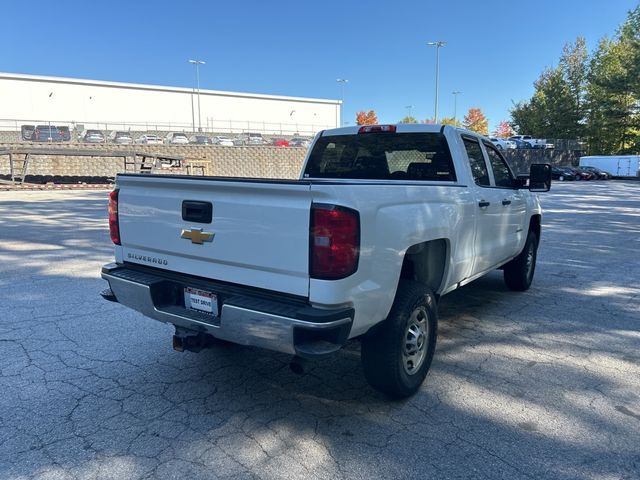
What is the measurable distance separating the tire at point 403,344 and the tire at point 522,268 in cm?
296

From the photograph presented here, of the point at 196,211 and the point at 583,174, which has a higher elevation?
the point at 583,174

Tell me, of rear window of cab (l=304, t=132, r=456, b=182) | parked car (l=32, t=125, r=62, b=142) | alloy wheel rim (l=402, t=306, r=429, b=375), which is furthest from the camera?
parked car (l=32, t=125, r=62, b=142)

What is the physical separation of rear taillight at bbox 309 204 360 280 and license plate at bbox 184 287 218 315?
753 mm

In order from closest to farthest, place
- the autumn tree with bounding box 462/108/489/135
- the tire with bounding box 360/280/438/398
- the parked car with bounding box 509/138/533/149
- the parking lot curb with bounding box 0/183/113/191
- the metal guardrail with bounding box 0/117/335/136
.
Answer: the tire with bounding box 360/280/438/398 < the parking lot curb with bounding box 0/183/113/191 < the parked car with bounding box 509/138/533/149 < the metal guardrail with bounding box 0/117/335/136 < the autumn tree with bounding box 462/108/489/135

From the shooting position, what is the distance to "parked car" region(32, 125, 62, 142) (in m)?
36.9

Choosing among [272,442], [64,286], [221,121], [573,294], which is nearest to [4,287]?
[64,286]

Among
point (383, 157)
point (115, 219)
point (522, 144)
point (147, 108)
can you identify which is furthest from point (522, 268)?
point (147, 108)

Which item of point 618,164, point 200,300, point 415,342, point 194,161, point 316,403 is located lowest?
point 316,403

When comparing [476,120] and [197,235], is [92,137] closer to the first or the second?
[197,235]

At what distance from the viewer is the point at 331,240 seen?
8.43ft

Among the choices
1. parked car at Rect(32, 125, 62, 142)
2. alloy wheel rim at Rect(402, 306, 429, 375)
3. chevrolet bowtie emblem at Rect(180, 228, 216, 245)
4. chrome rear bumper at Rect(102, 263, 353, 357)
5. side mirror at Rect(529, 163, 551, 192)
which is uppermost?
parked car at Rect(32, 125, 62, 142)

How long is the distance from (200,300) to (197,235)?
42cm

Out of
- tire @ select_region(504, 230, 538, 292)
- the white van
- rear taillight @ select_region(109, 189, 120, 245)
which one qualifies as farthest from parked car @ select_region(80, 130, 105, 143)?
the white van

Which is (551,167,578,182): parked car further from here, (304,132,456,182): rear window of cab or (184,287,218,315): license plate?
(184,287,218,315): license plate
